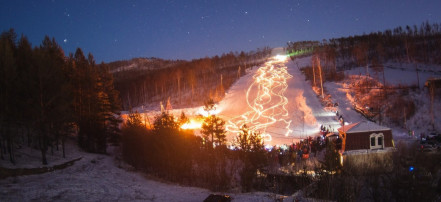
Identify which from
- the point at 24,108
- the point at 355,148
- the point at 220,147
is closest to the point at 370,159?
the point at 355,148

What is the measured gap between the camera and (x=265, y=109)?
155ft

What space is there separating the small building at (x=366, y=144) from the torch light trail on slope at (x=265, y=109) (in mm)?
10646

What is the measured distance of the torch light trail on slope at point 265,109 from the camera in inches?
1531

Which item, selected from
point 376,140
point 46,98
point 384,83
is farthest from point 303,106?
point 46,98

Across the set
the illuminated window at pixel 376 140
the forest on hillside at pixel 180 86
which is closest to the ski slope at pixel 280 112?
the illuminated window at pixel 376 140

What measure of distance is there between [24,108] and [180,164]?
12640 millimetres

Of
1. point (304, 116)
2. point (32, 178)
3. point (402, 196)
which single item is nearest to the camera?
point (402, 196)

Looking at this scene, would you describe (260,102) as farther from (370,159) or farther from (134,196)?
(134,196)

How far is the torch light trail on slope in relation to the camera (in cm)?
3888

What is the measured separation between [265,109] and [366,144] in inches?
948

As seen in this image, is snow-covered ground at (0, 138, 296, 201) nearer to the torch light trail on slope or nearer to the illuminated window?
the illuminated window

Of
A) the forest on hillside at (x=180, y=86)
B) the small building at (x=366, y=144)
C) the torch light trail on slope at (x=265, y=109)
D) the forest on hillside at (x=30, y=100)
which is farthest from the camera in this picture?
the forest on hillside at (x=180, y=86)

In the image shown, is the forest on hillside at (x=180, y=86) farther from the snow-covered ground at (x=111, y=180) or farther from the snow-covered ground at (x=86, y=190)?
the snow-covered ground at (x=86, y=190)

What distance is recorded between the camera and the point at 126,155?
3033 centimetres
